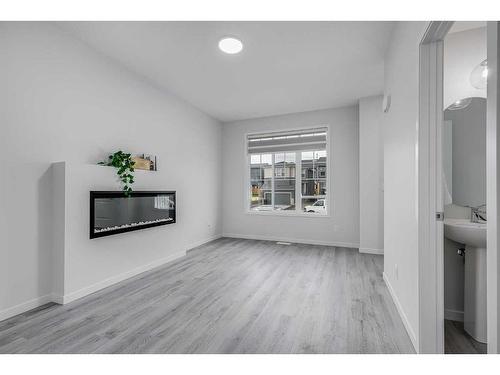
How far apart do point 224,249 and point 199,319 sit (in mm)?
2420

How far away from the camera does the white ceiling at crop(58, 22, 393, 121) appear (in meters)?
2.50

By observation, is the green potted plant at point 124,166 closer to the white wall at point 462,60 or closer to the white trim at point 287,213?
the white trim at point 287,213

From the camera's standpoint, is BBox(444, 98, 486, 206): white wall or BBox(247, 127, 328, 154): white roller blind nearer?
BBox(444, 98, 486, 206): white wall

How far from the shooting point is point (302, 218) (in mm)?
5078

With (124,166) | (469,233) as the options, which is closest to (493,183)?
(469,233)

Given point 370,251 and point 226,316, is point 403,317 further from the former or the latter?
point 370,251

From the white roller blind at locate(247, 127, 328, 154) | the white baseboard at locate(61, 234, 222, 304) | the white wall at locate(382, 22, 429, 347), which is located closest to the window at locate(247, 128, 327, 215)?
the white roller blind at locate(247, 127, 328, 154)

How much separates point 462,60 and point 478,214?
51.8 inches

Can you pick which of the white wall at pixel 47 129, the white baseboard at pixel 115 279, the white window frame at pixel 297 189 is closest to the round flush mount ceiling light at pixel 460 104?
the white window frame at pixel 297 189

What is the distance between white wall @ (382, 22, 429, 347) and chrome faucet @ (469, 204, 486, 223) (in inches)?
20.1

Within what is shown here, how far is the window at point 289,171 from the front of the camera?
5.06 metres

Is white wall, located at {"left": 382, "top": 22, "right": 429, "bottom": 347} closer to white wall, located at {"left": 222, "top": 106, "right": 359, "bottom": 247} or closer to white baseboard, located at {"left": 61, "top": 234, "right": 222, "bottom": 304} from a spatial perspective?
white wall, located at {"left": 222, "top": 106, "right": 359, "bottom": 247}

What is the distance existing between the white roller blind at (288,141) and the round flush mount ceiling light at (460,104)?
2.74 meters

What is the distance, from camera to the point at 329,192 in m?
4.88
